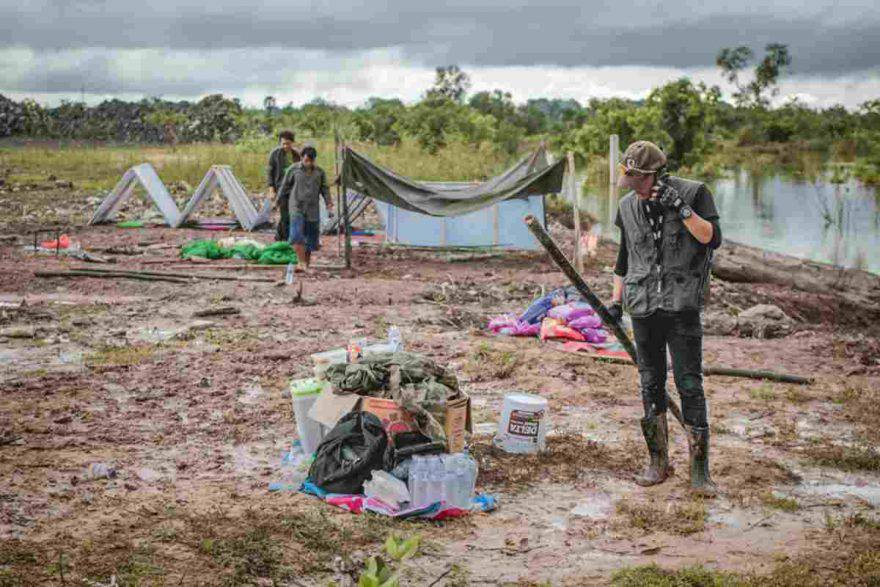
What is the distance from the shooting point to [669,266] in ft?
17.0

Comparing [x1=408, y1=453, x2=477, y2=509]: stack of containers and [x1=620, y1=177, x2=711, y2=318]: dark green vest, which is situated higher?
[x1=620, y1=177, x2=711, y2=318]: dark green vest

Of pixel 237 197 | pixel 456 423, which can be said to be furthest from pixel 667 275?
pixel 237 197

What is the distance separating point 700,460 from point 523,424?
3.38ft

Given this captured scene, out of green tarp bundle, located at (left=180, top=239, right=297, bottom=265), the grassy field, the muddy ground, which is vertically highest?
the grassy field

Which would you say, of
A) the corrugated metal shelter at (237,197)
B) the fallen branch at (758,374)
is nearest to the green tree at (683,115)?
the corrugated metal shelter at (237,197)

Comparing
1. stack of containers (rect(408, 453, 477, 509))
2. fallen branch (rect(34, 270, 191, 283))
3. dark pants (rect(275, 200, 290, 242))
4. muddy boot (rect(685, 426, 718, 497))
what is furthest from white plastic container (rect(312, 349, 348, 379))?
dark pants (rect(275, 200, 290, 242))

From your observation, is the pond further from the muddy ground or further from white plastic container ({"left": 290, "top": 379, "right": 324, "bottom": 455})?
white plastic container ({"left": 290, "top": 379, "right": 324, "bottom": 455})

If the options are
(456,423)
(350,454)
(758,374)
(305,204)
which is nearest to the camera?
(350,454)

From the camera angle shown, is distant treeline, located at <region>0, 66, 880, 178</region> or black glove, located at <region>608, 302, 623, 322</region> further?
distant treeline, located at <region>0, 66, 880, 178</region>

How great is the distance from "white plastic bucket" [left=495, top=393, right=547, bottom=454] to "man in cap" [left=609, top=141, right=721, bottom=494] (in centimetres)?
68

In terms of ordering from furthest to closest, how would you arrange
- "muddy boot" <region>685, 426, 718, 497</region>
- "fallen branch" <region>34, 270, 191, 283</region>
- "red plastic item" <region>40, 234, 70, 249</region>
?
"red plastic item" <region>40, 234, 70, 249</region> → "fallen branch" <region>34, 270, 191, 283</region> → "muddy boot" <region>685, 426, 718, 497</region>

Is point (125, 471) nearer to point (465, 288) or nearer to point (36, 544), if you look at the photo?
point (36, 544)

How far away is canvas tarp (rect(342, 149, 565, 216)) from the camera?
46.1ft

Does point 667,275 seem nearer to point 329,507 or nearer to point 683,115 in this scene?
point 329,507
